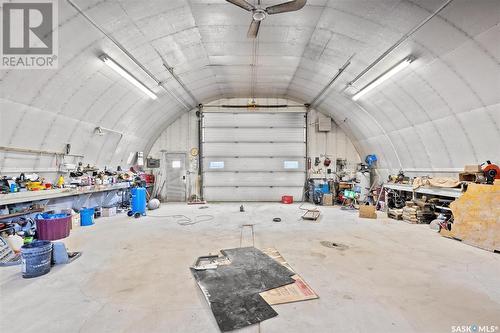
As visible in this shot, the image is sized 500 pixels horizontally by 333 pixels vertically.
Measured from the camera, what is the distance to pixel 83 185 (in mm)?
6180

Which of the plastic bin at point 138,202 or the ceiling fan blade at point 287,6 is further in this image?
the plastic bin at point 138,202

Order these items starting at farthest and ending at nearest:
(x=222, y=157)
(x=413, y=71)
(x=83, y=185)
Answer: (x=222, y=157) < (x=83, y=185) < (x=413, y=71)

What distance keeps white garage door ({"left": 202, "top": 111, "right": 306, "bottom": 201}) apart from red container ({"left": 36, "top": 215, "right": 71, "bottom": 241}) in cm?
609

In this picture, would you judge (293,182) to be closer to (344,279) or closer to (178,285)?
(344,279)

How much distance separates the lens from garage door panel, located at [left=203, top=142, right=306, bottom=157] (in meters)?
10.5

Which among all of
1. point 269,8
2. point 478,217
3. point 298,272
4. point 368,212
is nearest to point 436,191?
point 478,217

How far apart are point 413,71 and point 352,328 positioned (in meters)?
5.51

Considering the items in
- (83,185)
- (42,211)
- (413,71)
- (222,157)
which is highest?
(413,71)

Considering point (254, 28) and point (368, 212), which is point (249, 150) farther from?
point (254, 28)

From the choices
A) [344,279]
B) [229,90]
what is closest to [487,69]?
[344,279]

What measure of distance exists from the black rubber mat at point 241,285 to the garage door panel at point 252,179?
674 cm

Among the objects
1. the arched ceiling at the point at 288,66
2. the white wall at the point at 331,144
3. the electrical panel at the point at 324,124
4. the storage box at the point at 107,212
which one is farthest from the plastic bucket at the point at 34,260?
the electrical panel at the point at 324,124

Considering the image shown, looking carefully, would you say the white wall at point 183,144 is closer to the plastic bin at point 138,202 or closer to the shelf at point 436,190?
the plastic bin at point 138,202

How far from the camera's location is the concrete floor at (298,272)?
6.96ft
